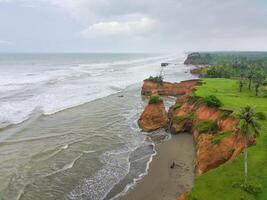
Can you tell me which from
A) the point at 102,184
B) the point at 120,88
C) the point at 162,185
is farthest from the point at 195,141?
the point at 120,88

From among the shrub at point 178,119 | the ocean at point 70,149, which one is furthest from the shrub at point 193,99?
the ocean at point 70,149

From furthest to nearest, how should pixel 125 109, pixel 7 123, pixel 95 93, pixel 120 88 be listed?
pixel 120 88
pixel 95 93
pixel 125 109
pixel 7 123

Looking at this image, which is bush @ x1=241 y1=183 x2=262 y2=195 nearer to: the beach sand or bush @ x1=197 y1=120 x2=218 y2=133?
the beach sand

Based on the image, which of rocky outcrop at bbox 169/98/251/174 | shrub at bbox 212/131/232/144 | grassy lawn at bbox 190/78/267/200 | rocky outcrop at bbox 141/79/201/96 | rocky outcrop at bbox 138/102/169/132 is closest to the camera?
grassy lawn at bbox 190/78/267/200

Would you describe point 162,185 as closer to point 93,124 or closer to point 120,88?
point 93,124

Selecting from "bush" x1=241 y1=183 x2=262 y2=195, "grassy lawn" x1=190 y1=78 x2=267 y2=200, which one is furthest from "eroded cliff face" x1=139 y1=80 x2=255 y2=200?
"bush" x1=241 y1=183 x2=262 y2=195

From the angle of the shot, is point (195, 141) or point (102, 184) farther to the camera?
point (195, 141)

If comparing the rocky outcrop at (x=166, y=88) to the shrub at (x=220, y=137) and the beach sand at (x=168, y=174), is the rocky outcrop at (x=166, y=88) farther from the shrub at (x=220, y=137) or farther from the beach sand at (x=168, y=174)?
the shrub at (x=220, y=137)
